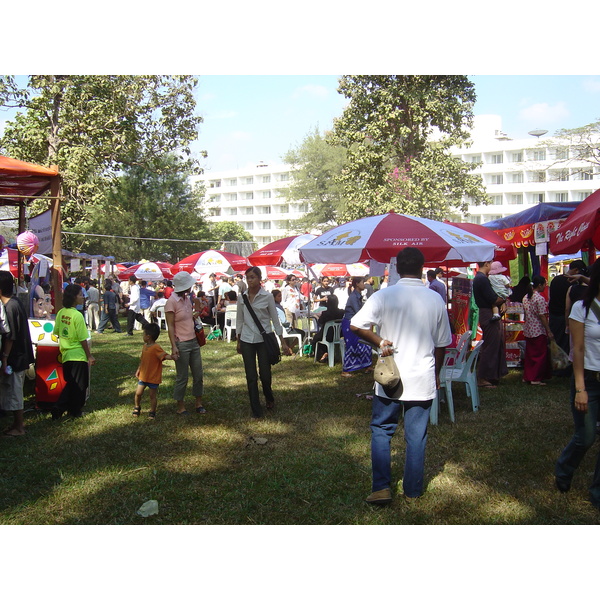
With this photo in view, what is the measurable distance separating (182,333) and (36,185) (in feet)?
10.5

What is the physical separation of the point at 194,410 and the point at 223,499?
3.22m

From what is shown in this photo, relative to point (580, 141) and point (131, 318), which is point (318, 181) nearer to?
point (580, 141)

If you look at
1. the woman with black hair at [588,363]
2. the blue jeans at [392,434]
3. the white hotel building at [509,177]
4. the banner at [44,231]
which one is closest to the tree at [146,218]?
the white hotel building at [509,177]

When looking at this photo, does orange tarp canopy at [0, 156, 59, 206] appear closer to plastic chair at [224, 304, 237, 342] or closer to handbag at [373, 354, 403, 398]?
handbag at [373, 354, 403, 398]

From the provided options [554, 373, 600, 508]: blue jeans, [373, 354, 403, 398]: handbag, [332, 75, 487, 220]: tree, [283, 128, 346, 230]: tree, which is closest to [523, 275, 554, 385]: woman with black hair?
[554, 373, 600, 508]: blue jeans

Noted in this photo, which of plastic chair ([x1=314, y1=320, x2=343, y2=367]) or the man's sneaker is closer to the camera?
the man's sneaker

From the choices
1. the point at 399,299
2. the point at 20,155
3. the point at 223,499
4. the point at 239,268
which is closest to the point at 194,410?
the point at 223,499

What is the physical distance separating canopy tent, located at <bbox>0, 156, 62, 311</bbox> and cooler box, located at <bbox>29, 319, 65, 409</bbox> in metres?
0.52

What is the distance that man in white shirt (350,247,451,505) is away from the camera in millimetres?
4250

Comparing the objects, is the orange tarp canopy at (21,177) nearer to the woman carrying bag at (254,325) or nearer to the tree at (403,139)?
the woman carrying bag at (254,325)

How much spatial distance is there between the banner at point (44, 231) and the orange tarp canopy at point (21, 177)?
419 mm

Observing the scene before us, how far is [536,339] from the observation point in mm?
9086

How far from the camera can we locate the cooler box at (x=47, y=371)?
7.48 meters

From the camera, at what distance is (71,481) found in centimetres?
511
